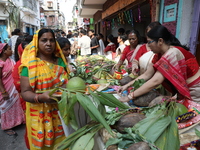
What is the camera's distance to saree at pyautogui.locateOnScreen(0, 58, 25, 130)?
2850 millimetres

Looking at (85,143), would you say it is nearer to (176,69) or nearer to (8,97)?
(176,69)

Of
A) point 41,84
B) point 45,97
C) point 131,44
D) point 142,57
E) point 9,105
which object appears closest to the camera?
point 45,97

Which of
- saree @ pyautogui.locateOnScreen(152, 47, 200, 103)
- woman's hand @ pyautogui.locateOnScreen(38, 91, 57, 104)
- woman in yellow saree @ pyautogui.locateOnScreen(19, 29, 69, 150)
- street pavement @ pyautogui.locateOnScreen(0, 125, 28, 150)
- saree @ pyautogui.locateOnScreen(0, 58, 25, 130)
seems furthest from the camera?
saree @ pyautogui.locateOnScreen(0, 58, 25, 130)

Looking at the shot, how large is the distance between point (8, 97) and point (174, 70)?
2.71m

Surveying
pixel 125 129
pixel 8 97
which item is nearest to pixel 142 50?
pixel 125 129

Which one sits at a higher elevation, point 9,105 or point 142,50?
point 142,50

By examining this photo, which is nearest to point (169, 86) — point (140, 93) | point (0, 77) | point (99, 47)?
point (140, 93)

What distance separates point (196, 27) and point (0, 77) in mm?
3585

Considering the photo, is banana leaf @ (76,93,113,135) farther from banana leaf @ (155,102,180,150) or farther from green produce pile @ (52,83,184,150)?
banana leaf @ (155,102,180,150)

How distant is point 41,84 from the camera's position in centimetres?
152

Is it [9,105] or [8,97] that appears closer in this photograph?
[8,97]

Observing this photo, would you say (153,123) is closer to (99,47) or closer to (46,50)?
(46,50)

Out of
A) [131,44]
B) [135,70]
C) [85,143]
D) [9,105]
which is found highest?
[131,44]

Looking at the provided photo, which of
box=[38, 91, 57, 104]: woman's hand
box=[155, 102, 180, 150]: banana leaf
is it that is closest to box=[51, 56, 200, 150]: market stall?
box=[155, 102, 180, 150]: banana leaf
